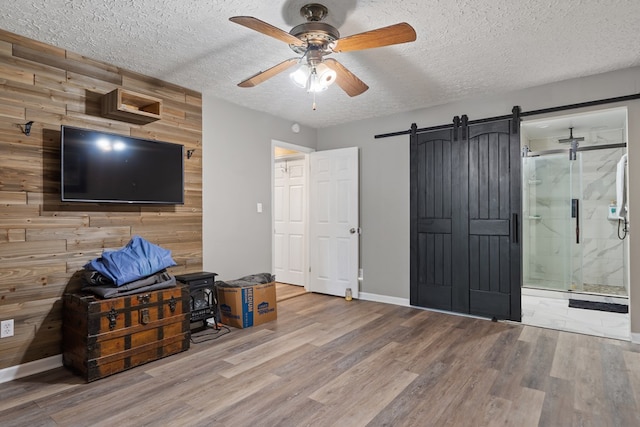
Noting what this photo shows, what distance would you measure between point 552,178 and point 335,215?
321cm

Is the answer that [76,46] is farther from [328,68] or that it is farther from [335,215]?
[335,215]

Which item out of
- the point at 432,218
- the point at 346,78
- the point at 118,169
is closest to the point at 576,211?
the point at 432,218

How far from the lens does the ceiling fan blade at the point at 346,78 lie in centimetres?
250

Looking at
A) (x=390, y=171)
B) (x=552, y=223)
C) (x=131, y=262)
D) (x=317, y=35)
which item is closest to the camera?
(x=317, y=35)

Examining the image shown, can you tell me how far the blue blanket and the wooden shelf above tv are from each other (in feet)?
3.38

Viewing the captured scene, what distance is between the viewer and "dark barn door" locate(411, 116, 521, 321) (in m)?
3.87

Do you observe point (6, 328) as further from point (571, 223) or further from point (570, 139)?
point (570, 139)

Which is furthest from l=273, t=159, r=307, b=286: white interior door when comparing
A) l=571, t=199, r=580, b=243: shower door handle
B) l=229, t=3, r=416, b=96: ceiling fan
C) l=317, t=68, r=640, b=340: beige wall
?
l=571, t=199, r=580, b=243: shower door handle

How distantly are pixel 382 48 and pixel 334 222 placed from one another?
8.98 feet

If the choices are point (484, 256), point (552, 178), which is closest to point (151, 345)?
point (484, 256)

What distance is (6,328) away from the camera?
102 inches

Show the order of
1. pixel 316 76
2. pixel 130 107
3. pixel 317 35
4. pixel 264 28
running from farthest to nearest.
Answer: pixel 130 107, pixel 316 76, pixel 317 35, pixel 264 28

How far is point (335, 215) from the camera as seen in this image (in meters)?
5.17

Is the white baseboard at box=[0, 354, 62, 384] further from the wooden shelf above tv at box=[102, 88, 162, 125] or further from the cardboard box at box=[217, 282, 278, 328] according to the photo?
the wooden shelf above tv at box=[102, 88, 162, 125]
